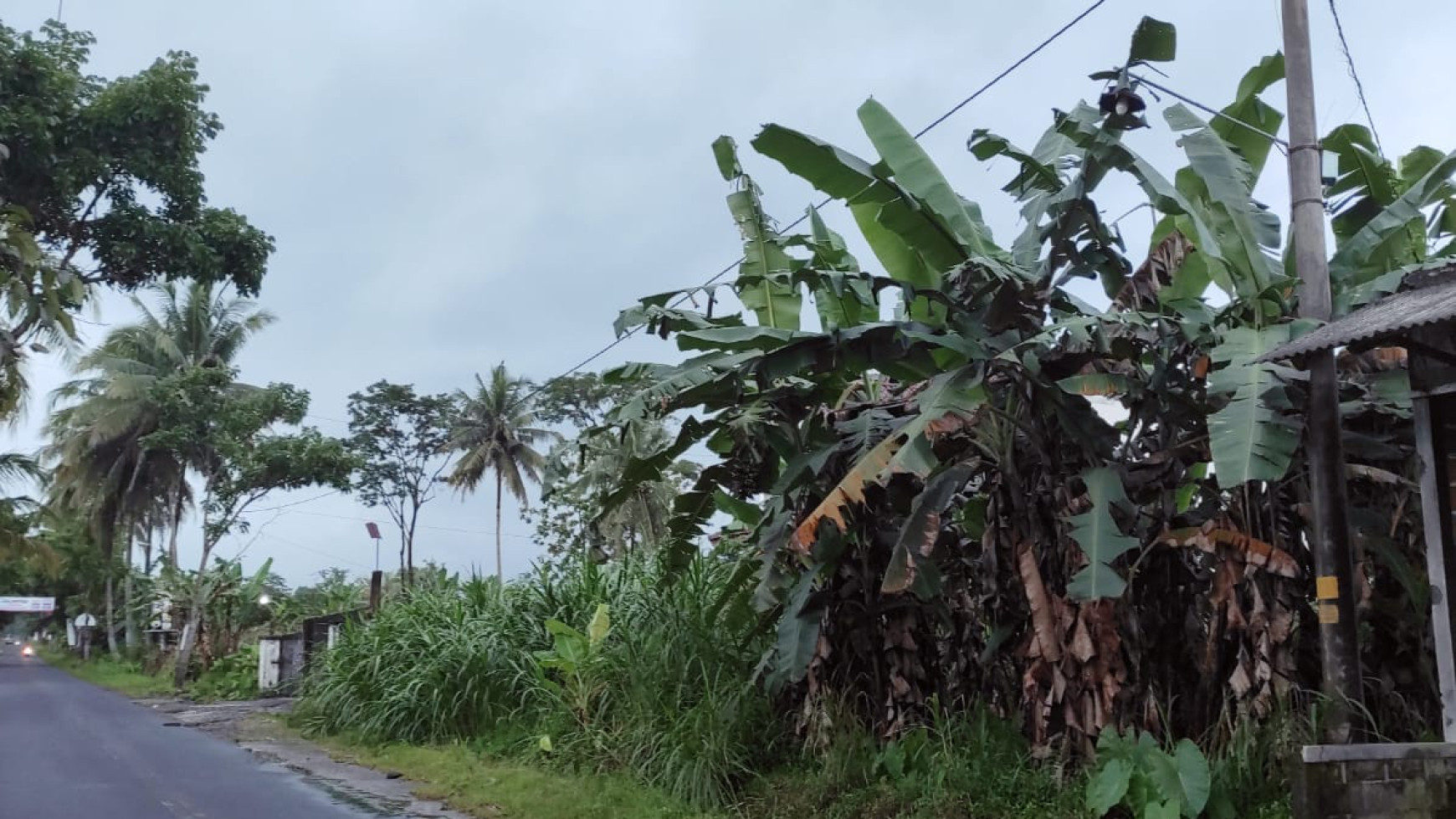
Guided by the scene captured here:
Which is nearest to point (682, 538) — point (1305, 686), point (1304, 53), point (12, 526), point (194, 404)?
point (1305, 686)

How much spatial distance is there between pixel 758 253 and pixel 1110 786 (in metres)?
5.16

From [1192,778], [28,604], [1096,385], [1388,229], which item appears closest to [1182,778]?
[1192,778]

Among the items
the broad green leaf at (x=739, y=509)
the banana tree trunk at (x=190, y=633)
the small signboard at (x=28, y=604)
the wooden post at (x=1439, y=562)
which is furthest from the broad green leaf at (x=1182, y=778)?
the small signboard at (x=28, y=604)

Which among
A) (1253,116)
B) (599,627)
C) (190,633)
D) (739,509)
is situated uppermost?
(1253,116)

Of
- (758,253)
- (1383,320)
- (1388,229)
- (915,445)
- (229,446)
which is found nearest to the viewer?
(1383,320)

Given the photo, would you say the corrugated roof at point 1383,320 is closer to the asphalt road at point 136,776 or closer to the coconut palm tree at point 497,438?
the asphalt road at point 136,776

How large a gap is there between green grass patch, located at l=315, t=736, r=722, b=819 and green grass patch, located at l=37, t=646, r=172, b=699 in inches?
689

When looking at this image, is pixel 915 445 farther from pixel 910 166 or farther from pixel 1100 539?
pixel 910 166

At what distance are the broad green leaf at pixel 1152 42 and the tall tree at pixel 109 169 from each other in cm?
979

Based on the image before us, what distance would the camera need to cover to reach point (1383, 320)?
6176 mm

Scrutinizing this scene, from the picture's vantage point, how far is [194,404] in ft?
105

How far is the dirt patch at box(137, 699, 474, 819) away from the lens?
35.1ft

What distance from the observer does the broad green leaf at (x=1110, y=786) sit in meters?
6.80

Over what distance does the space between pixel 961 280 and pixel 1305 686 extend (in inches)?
137
